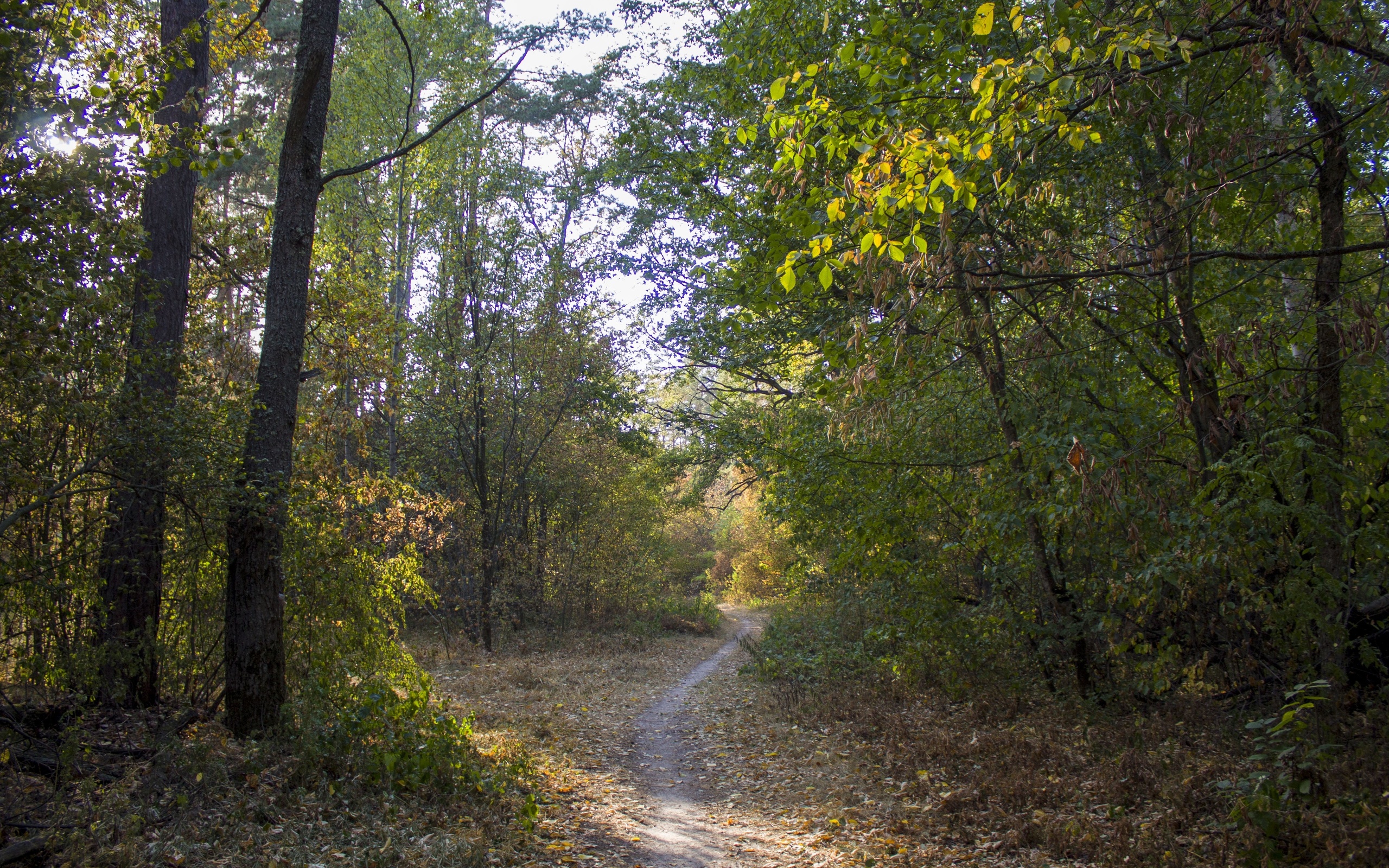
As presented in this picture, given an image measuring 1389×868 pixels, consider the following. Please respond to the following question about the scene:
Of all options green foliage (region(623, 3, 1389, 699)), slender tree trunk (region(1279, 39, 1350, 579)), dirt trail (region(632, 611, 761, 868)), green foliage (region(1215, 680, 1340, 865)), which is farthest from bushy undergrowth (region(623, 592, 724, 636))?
slender tree trunk (region(1279, 39, 1350, 579))

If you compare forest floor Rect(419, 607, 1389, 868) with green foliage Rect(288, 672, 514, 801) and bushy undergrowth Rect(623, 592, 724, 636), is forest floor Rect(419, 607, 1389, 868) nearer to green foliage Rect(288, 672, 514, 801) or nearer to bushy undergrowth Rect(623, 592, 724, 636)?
green foliage Rect(288, 672, 514, 801)

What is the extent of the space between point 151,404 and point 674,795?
551cm

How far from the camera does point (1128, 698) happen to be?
759cm

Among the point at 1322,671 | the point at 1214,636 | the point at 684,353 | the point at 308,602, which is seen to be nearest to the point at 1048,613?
the point at 1214,636

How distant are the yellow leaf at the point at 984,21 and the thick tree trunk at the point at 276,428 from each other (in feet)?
17.8

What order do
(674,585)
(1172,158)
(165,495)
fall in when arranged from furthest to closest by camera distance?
(674,585)
(1172,158)
(165,495)

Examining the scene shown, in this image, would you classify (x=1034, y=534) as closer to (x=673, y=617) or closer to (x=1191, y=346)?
(x=1191, y=346)

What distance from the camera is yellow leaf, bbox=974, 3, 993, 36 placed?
135 inches

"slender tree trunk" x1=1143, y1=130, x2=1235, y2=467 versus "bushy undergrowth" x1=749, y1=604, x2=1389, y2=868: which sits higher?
"slender tree trunk" x1=1143, y1=130, x2=1235, y2=467

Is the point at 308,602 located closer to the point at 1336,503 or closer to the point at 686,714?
the point at 686,714

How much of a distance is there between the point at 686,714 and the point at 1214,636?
271 inches

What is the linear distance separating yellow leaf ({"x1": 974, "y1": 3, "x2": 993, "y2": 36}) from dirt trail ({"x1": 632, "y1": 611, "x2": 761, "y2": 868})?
5333 mm

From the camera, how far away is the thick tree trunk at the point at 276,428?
602 cm

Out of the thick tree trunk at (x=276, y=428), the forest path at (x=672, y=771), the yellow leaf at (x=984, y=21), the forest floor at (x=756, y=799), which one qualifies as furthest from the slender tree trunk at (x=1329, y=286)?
the thick tree trunk at (x=276, y=428)
